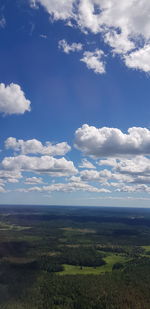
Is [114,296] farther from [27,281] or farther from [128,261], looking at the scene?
[128,261]

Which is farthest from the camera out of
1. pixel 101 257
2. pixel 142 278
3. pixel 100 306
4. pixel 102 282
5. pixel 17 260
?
pixel 101 257

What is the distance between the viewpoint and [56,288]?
421 ft

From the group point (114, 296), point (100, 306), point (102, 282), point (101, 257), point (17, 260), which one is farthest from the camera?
point (101, 257)

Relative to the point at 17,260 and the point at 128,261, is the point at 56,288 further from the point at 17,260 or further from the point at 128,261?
the point at 128,261

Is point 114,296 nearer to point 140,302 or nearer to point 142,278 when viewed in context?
point 140,302

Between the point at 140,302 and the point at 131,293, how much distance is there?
7881 millimetres

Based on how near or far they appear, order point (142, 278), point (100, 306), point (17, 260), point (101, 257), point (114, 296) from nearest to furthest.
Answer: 1. point (100, 306)
2. point (114, 296)
3. point (142, 278)
4. point (17, 260)
5. point (101, 257)

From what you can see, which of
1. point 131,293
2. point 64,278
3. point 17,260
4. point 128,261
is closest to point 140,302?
point 131,293

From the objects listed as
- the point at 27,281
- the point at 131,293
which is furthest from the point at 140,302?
the point at 27,281

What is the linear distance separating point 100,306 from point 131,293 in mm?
17624

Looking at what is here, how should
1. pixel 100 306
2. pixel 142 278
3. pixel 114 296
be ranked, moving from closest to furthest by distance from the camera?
pixel 100 306 → pixel 114 296 → pixel 142 278

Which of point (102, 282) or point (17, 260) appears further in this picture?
point (17, 260)

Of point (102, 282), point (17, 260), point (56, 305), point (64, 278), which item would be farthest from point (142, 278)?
point (17, 260)

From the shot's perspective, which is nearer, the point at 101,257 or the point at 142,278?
the point at 142,278
